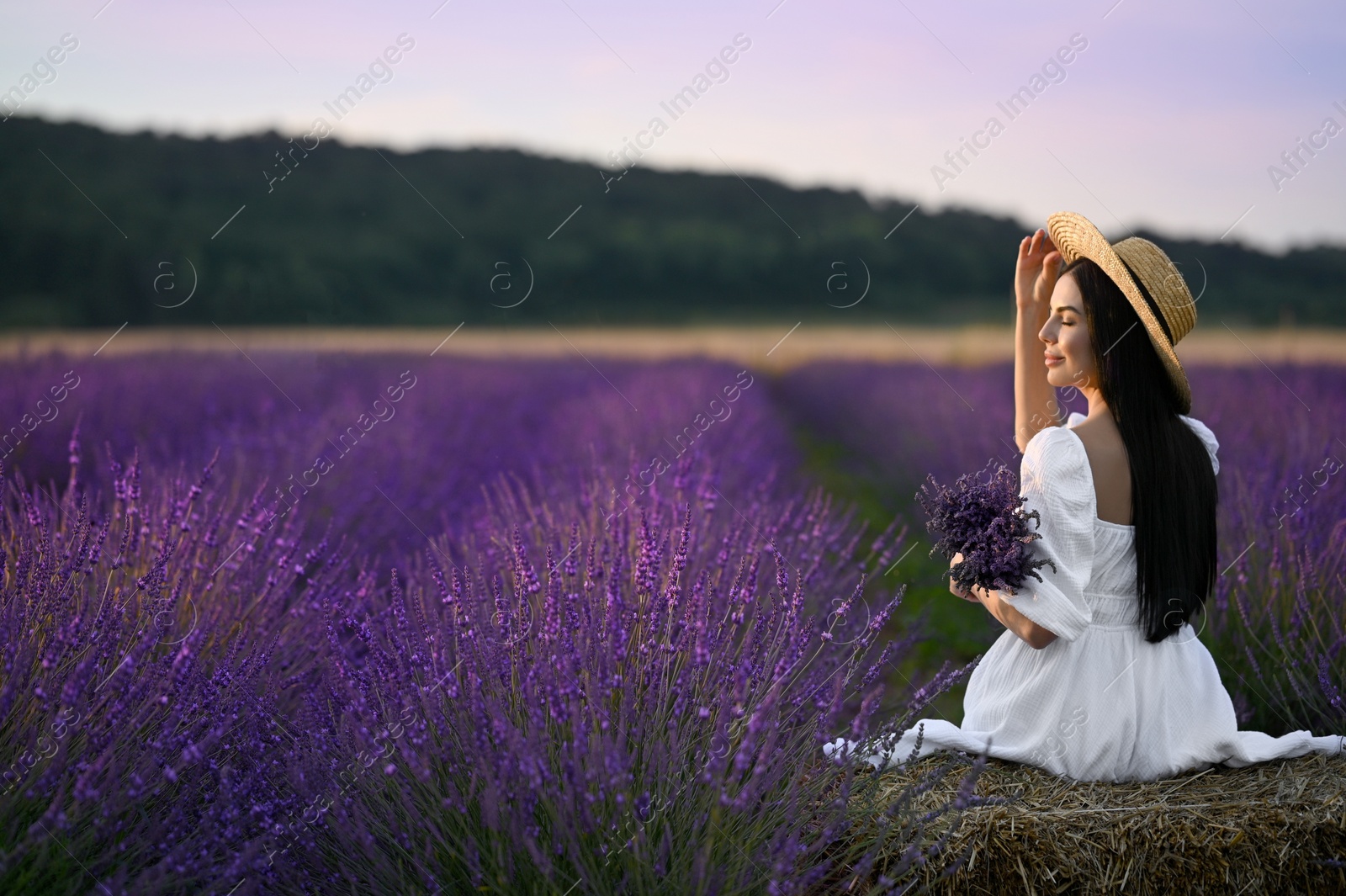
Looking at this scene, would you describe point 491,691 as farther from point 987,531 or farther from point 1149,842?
point 1149,842

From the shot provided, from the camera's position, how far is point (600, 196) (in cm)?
4647

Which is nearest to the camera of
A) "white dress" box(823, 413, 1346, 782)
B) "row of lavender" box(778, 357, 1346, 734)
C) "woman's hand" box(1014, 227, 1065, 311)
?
"white dress" box(823, 413, 1346, 782)

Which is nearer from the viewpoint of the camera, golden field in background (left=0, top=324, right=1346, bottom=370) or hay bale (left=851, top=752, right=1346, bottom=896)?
hay bale (left=851, top=752, right=1346, bottom=896)

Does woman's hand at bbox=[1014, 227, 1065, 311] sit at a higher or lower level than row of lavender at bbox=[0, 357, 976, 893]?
higher

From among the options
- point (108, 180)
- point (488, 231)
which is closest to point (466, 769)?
point (108, 180)

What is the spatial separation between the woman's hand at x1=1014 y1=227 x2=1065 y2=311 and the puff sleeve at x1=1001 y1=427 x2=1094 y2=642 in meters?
0.48

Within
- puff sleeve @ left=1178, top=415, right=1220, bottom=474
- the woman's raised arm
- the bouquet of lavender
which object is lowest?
the bouquet of lavender

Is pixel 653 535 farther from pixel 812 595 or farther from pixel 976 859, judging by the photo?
pixel 976 859

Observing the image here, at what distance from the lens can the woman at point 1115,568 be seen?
78.2 inches

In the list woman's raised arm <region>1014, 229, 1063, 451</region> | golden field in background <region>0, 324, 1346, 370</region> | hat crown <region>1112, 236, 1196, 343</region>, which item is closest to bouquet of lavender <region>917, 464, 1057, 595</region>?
woman's raised arm <region>1014, 229, 1063, 451</region>

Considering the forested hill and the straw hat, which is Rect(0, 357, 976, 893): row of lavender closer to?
the straw hat

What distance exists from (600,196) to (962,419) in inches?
1596

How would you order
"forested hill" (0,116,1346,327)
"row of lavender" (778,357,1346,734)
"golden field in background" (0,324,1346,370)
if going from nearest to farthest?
"row of lavender" (778,357,1346,734), "golden field in background" (0,324,1346,370), "forested hill" (0,116,1346,327)

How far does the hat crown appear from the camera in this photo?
2.02m
